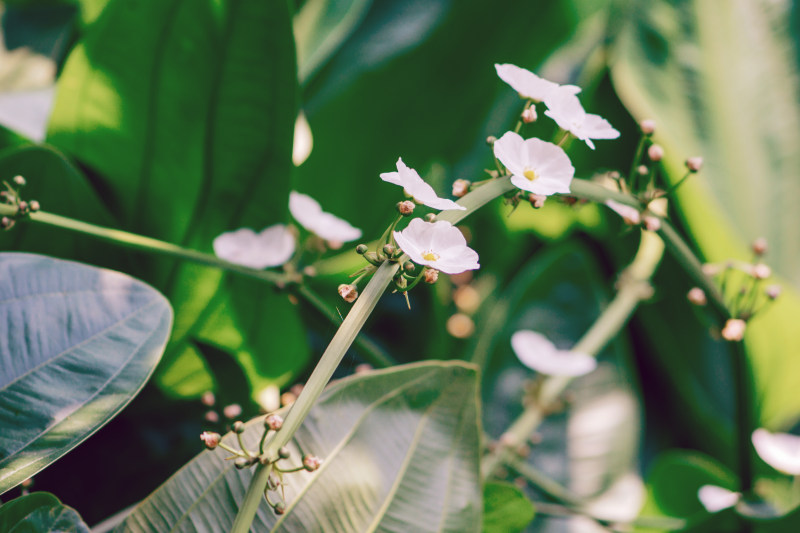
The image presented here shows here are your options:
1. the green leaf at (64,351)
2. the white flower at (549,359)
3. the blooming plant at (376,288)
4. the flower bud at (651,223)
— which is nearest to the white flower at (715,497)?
the blooming plant at (376,288)

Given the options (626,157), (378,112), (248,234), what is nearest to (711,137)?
(626,157)

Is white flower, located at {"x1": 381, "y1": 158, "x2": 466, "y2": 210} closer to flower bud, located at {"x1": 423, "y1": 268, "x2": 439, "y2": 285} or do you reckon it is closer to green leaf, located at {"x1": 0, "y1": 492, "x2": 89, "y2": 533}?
flower bud, located at {"x1": 423, "y1": 268, "x2": 439, "y2": 285}

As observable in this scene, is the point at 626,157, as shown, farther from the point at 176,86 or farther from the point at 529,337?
the point at 176,86

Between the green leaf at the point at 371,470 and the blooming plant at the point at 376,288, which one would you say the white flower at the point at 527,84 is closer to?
the blooming plant at the point at 376,288

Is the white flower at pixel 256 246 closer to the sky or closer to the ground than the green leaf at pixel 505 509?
closer to the sky

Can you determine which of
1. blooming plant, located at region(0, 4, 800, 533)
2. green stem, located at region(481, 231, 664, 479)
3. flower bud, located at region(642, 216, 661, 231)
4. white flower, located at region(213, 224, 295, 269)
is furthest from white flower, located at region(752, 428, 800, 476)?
white flower, located at region(213, 224, 295, 269)
